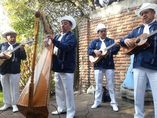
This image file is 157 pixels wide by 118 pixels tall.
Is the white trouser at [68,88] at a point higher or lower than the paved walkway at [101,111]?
higher

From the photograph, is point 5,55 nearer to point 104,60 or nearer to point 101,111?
point 104,60

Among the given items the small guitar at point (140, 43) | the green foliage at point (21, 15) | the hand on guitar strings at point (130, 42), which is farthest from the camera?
the green foliage at point (21, 15)

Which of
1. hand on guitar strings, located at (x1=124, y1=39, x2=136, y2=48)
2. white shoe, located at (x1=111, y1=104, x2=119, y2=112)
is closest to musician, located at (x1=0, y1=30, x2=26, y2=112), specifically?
white shoe, located at (x1=111, y1=104, x2=119, y2=112)

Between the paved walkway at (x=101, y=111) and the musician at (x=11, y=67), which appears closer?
the paved walkway at (x=101, y=111)

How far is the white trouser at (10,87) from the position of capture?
25.8 ft

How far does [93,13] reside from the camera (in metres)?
10.3

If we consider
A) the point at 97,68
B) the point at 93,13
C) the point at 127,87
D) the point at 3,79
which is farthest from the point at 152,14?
the point at 93,13

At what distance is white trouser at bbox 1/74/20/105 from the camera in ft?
25.8

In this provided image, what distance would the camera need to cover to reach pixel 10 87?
7.96m

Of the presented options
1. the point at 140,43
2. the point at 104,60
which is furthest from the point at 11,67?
the point at 140,43

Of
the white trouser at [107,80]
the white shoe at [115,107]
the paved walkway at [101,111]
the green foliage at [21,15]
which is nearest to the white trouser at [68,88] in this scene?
the paved walkway at [101,111]

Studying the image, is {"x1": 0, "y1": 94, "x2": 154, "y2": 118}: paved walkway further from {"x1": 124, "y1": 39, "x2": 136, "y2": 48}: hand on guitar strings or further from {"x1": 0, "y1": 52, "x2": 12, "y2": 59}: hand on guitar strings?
{"x1": 124, "y1": 39, "x2": 136, "y2": 48}: hand on guitar strings

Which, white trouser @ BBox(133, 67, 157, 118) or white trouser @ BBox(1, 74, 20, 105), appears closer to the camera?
white trouser @ BBox(133, 67, 157, 118)

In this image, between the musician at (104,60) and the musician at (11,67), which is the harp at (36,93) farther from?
the musician at (11,67)
